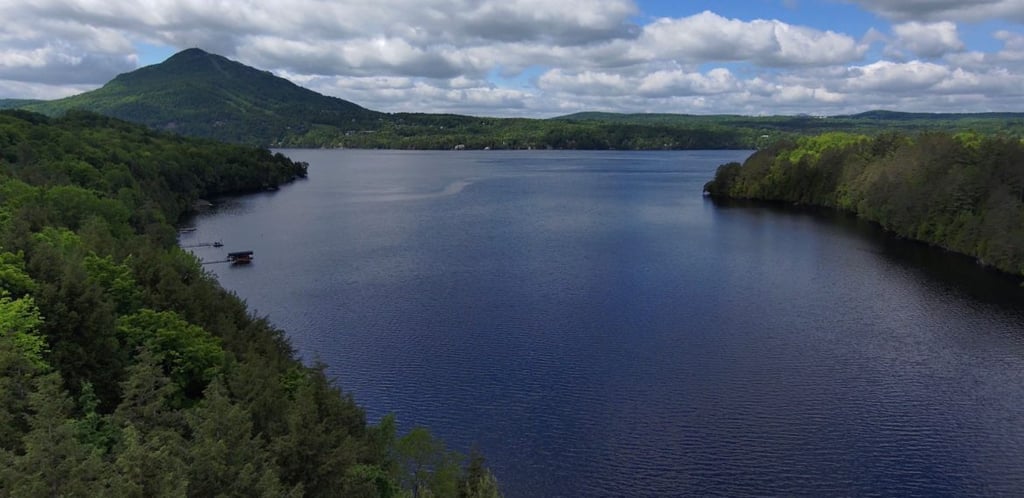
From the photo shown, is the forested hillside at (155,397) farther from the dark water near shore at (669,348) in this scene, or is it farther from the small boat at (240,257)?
the small boat at (240,257)

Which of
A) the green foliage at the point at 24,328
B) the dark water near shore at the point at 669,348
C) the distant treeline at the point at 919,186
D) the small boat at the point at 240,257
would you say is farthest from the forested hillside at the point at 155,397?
the distant treeline at the point at 919,186

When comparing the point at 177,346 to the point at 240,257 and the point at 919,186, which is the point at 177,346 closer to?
the point at 240,257

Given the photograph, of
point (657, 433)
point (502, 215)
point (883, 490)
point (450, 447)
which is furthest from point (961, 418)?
point (502, 215)

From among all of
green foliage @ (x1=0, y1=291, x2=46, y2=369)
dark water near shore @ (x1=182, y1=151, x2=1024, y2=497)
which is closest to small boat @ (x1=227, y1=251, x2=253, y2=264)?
dark water near shore @ (x1=182, y1=151, x2=1024, y2=497)

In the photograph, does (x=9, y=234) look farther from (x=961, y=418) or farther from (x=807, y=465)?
(x=961, y=418)

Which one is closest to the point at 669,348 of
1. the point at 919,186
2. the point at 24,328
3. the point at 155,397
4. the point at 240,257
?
the point at 155,397

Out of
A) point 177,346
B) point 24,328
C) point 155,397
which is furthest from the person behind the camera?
point 177,346

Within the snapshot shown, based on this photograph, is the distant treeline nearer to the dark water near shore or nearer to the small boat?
the dark water near shore
